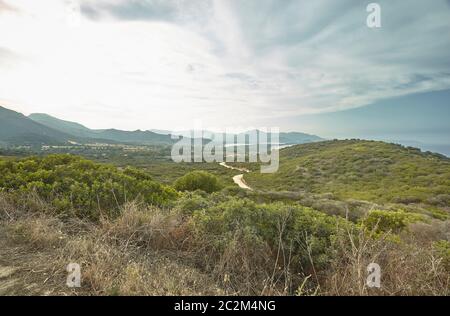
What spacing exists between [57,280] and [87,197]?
257 cm

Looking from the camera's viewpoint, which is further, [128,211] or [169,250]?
[128,211]

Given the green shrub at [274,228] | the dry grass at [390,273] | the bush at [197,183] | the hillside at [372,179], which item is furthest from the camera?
the hillside at [372,179]

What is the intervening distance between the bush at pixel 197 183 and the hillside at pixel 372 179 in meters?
17.2

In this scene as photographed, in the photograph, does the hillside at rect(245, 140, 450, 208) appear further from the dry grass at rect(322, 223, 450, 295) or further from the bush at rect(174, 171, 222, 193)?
the dry grass at rect(322, 223, 450, 295)

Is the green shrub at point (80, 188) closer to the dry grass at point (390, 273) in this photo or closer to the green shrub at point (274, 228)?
the green shrub at point (274, 228)

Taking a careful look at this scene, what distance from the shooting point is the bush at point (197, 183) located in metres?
18.6

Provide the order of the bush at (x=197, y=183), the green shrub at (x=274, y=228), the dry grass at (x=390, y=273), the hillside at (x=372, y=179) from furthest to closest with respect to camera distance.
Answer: the hillside at (x=372, y=179)
the bush at (x=197, y=183)
the green shrub at (x=274, y=228)
the dry grass at (x=390, y=273)

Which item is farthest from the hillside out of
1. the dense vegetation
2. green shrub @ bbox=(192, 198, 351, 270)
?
the dense vegetation

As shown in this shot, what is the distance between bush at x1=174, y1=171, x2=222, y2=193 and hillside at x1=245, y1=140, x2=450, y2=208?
56.5 ft

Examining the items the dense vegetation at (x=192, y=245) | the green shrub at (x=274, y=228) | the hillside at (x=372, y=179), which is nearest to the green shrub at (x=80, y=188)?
the dense vegetation at (x=192, y=245)

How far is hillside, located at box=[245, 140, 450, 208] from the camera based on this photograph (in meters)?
29.1

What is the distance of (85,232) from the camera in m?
3.96
